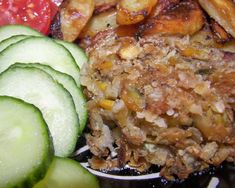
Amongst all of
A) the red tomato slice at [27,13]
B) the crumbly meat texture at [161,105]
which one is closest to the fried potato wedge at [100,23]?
the red tomato slice at [27,13]

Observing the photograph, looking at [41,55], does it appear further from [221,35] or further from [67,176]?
[221,35]

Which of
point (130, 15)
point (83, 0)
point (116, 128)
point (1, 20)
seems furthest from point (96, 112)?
point (1, 20)

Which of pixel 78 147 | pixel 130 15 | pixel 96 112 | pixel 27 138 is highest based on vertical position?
pixel 130 15

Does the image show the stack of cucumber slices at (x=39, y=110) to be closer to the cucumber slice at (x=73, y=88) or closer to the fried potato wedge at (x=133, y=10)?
the cucumber slice at (x=73, y=88)

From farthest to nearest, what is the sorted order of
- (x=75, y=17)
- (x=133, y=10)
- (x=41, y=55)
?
(x=75, y=17)
(x=133, y=10)
(x=41, y=55)

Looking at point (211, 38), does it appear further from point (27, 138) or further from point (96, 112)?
point (27, 138)

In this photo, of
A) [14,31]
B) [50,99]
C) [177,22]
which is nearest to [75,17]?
[14,31]
